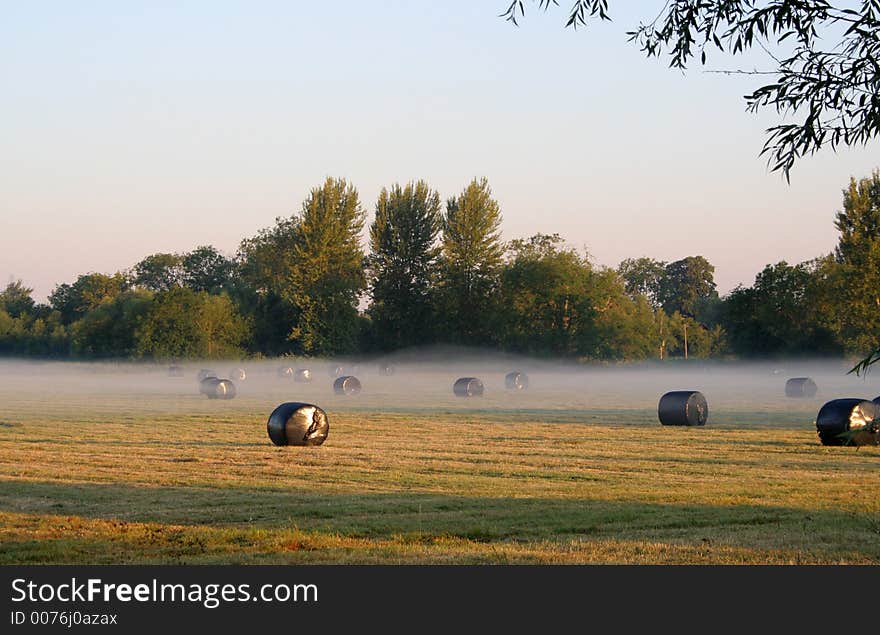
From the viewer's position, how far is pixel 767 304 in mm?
75062

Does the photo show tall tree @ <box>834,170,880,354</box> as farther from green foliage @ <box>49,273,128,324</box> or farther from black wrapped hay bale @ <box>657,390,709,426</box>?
green foliage @ <box>49,273,128,324</box>

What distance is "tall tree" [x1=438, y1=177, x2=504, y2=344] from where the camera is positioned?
91.4 metres

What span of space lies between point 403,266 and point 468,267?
5885mm

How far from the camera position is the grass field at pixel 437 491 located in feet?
37.5

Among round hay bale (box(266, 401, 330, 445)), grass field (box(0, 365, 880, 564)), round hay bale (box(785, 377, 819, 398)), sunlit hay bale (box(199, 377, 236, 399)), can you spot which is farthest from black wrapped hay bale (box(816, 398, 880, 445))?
sunlit hay bale (box(199, 377, 236, 399))

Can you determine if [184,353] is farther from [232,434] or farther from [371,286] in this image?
[232,434]

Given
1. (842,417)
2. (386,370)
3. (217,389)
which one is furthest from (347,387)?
(842,417)

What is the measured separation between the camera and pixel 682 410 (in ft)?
102

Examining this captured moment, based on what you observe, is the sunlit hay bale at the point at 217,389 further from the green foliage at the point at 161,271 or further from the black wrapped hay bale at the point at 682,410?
the green foliage at the point at 161,271

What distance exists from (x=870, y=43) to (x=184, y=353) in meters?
87.5

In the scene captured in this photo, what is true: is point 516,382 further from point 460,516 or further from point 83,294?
point 83,294

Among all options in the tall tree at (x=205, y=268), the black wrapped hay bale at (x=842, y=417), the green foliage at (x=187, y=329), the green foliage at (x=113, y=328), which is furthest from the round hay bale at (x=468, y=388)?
the tall tree at (x=205, y=268)

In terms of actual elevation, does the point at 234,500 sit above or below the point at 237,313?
below

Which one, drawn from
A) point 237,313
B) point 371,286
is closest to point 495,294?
point 371,286
